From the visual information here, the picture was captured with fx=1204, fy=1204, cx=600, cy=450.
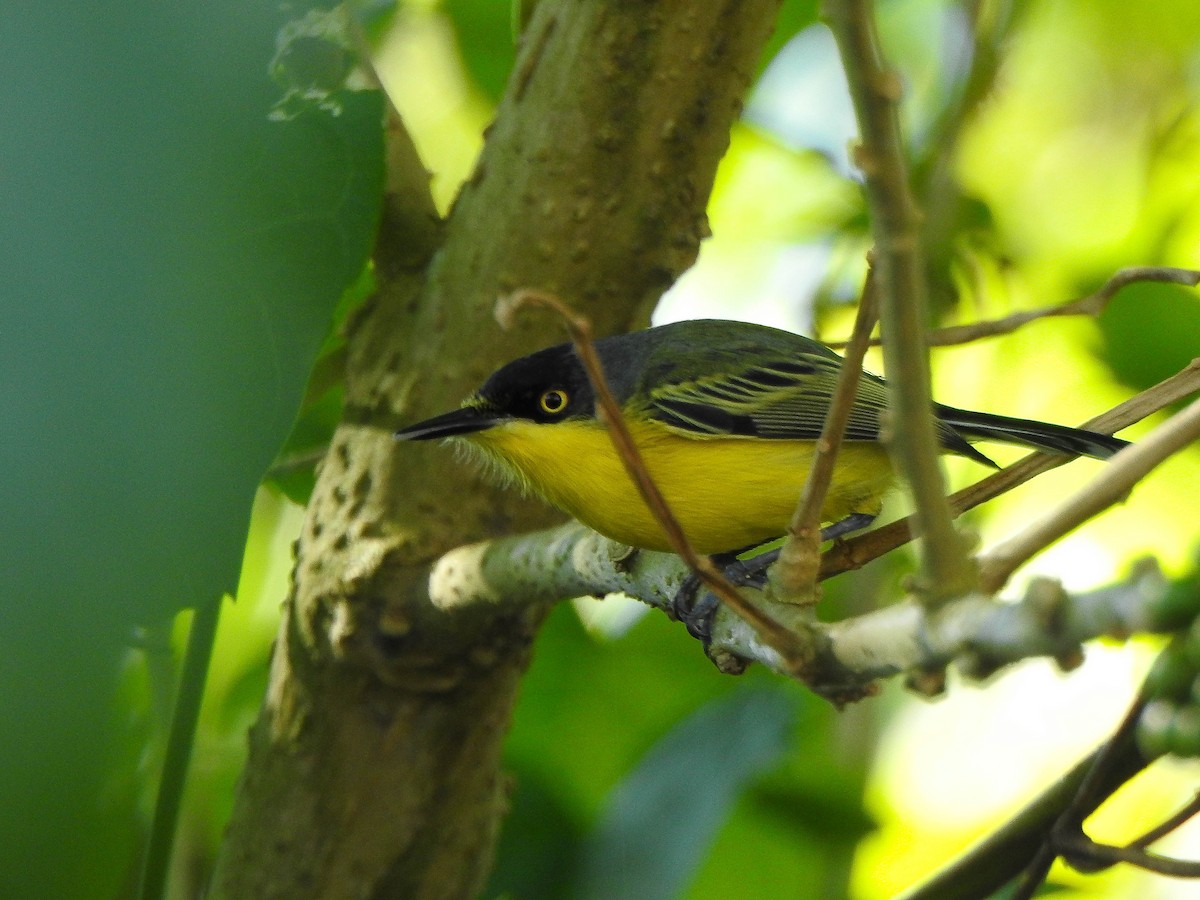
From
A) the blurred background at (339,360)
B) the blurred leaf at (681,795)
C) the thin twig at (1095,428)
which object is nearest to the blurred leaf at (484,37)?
the blurred background at (339,360)

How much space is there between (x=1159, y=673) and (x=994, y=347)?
114 inches

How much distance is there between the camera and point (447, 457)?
2838 mm

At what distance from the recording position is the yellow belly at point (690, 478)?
263 centimetres

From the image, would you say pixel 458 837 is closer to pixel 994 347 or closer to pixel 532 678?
pixel 532 678

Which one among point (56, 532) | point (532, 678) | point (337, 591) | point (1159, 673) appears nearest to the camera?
point (1159, 673)

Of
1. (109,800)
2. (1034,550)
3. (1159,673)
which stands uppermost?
(109,800)

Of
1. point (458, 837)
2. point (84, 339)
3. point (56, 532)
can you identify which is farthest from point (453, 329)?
point (56, 532)

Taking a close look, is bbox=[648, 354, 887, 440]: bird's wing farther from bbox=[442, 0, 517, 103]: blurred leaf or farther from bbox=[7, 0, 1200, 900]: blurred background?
bbox=[442, 0, 517, 103]: blurred leaf

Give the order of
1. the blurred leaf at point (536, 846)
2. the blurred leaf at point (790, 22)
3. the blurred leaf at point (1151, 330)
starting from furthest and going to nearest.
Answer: the blurred leaf at point (790, 22)
the blurred leaf at point (1151, 330)
the blurred leaf at point (536, 846)

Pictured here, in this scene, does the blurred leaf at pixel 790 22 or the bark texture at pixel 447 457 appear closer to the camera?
the bark texture at pixel 447 457

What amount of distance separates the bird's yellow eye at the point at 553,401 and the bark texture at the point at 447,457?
13 centimetres

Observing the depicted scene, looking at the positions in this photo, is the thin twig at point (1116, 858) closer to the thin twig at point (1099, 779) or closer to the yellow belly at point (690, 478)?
the thin twig at point (1099, 779)

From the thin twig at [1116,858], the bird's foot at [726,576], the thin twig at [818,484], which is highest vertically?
the bird's foot at [726,576]

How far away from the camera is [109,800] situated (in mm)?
2445
